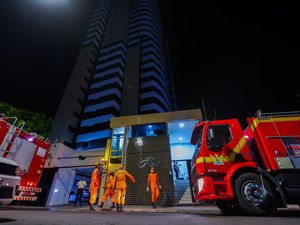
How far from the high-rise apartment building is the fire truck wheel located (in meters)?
36.4

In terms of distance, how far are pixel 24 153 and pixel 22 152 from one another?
0.47 feet

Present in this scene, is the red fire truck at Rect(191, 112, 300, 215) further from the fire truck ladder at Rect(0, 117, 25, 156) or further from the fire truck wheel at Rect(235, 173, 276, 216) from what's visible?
the fire truck ladder at Rect(0, 117, 25, 156)

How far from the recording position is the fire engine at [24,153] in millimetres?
7047

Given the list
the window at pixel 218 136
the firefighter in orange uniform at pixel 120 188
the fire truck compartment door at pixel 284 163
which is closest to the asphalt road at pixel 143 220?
the fire truck compartment door at pixel 284 163

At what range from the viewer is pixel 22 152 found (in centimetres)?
792

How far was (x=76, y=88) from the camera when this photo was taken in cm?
4822

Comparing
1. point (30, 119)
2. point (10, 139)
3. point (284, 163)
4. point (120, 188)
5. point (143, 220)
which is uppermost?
point (30, 119)

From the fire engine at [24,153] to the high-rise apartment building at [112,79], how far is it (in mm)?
32805

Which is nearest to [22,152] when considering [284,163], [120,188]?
[120,188]

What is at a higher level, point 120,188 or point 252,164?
point 252,164

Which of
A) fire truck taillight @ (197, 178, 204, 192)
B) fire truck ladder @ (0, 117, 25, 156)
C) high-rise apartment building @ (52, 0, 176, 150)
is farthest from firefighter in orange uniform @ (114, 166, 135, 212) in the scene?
high-rise apartment building @ (52, 0, 176, 150)

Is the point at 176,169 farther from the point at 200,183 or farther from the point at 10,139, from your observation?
the point at 10,139

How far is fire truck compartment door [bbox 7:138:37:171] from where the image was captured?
7441 mm

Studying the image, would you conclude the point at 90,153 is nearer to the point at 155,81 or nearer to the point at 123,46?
the point at 155,81
